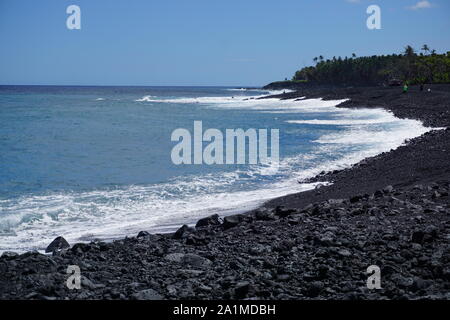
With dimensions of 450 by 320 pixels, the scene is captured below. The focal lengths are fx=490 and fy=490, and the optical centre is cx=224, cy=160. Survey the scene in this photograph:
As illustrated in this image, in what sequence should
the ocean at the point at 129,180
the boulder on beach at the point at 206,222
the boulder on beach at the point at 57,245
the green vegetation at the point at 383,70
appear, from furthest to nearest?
the green vegetation at the point at 383,70 → the ocean at the point at 129,180 → the boulder on beach at the point at 206,222 → the boulder on beach at the point at 57,245

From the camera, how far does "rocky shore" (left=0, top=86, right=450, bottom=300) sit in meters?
5.18

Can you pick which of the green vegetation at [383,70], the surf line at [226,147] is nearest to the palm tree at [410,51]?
the green vegetation at [383,70]

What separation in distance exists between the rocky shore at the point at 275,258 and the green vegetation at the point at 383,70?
251 feet

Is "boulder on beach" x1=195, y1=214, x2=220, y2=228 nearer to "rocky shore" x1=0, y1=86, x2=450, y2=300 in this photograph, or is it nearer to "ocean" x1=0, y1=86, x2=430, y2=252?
"rocky shore" x1=0, y1=86, x2=450, y2=300

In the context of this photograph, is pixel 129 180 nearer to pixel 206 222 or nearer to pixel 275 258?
pixel 206 222

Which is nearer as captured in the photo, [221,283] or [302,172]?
[221,283]

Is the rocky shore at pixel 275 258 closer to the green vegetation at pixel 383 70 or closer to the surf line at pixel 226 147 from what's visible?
the surf line at pixel 226 147

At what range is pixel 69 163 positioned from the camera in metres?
18.0

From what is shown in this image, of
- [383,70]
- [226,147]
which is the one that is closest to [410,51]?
[383,70]

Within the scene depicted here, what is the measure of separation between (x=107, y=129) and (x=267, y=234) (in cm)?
2609

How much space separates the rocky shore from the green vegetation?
76412mm

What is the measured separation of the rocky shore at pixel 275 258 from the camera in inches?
204
